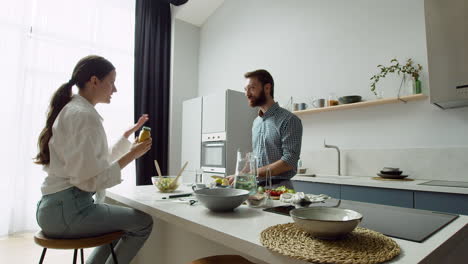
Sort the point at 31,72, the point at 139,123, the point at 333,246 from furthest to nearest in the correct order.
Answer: the point at 31,72
the point at 139,123
the point at 333,246

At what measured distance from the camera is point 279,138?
202 cm

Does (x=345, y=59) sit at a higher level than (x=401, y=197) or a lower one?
higher

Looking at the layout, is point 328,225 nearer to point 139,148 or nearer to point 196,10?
point 139,148

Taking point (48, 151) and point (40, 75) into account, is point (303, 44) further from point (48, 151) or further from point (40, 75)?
point (40, 75)

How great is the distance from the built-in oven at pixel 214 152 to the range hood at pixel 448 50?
2147 mm

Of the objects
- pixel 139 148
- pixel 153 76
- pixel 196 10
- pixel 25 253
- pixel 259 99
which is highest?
pixel 196 10

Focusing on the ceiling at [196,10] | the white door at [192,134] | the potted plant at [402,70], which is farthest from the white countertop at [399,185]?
the ceiling at [196,10]

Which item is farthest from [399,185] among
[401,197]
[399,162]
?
[399,162]

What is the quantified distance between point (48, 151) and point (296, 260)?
4.22ft

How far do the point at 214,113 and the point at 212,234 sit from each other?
2.79 m

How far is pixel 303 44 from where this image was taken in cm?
341

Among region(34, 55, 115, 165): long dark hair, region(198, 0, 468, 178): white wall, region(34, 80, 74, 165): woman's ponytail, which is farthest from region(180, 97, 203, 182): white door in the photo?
region(34, 80, 74, 165): woman's ponytail

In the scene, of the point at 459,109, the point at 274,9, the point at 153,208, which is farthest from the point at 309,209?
the point at 274,9

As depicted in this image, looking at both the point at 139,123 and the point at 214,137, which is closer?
the point at 139,123
